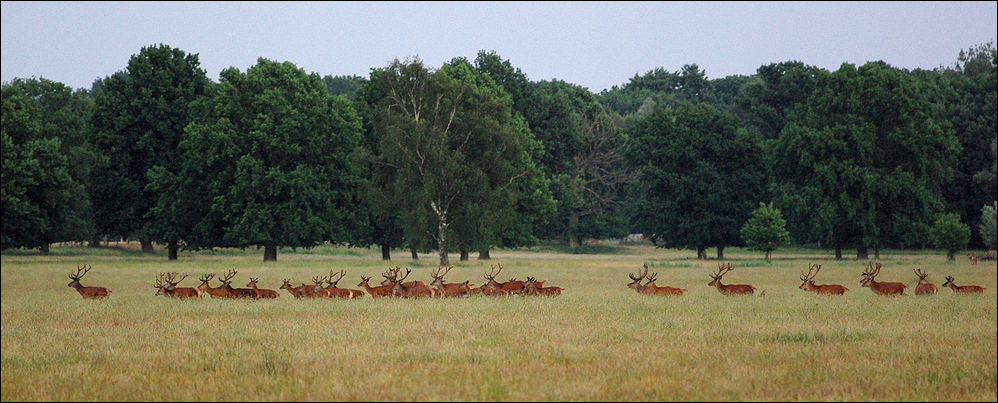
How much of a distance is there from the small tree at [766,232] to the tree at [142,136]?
110 ft

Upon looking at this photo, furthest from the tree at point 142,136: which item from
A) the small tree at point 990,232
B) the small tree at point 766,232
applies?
the small tree at point 990,232

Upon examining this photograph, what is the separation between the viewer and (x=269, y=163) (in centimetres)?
5038

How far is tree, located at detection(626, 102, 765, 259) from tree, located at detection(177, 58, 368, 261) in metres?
23.0

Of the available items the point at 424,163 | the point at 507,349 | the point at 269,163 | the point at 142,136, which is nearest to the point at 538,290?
the point at 507,349

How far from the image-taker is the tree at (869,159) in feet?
173

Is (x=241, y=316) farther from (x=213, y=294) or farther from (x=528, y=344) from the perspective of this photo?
(x=528, y=344)

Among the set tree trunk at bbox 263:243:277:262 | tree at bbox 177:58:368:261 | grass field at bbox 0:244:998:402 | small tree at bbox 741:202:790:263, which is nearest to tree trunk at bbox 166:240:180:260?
tree at bbox 177:58:368:261

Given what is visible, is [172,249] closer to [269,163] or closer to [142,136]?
[142,136]

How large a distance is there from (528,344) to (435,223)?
35707 millimetres

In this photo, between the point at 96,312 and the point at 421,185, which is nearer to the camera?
the point at 96,312

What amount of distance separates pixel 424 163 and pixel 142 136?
1647cm

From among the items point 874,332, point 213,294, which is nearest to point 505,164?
point 213,294

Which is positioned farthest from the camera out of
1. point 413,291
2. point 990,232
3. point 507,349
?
point 413,291

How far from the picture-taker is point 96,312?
56.8 ft
